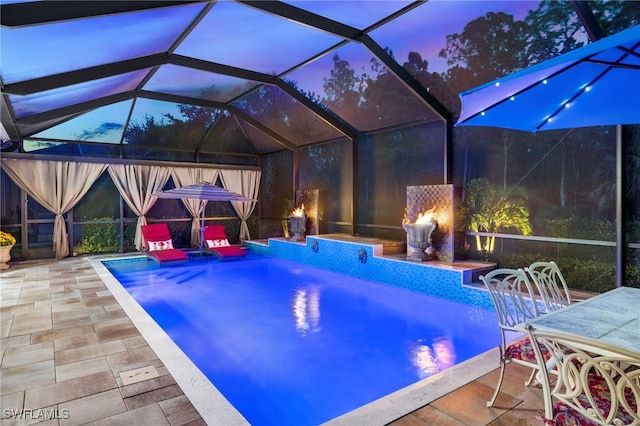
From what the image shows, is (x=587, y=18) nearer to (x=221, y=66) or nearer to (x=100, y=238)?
(x=221, y=66)

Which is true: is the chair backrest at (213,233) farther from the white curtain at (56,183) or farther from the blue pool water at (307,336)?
the white curtain at (56,183)

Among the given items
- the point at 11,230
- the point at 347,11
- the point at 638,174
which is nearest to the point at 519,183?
the point at 638,174

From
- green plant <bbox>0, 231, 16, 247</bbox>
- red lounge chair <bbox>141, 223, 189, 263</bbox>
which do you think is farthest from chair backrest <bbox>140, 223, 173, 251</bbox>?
green plant <bbox>0, 231, 16, 247</bbox>

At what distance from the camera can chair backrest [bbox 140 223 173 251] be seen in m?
9.25

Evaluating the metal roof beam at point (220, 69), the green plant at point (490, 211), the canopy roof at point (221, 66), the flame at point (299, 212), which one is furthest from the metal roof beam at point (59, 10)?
the flame at point (299, 212)

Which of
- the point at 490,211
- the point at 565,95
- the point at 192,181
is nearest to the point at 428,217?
the point at 490,211

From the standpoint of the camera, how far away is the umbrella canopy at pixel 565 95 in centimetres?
234

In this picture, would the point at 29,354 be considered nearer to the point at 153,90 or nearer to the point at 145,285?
the point at 145,285

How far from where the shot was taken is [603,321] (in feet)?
7.05

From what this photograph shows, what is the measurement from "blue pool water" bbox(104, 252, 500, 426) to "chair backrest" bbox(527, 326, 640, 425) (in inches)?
65.2

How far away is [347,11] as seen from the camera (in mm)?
4859

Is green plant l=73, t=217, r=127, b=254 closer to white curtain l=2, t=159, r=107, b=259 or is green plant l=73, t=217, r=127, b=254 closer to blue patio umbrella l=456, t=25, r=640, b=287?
white curtain l=2, t=159, r=107, b=259

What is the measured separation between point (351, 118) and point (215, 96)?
3.38 m

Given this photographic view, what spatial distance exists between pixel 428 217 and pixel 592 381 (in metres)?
5.02
